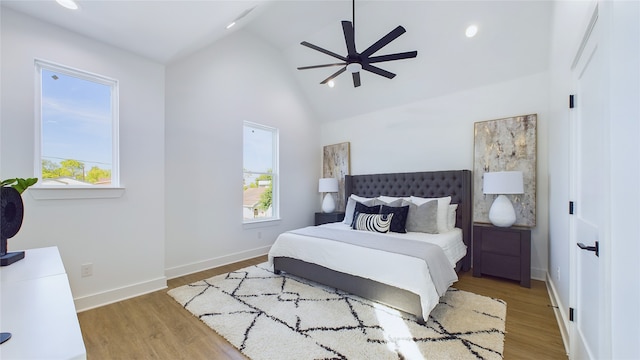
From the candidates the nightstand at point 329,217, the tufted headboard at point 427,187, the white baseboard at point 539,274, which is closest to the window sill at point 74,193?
the nightstand at point 329,217

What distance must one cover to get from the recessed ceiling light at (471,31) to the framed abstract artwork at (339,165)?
2.64 meters

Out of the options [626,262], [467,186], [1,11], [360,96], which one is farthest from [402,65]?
[1,11]

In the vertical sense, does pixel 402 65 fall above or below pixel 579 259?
above

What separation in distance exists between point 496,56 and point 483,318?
3209 mm

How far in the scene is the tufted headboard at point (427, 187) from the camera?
3.71m

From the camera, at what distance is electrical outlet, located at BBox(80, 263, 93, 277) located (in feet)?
8.23

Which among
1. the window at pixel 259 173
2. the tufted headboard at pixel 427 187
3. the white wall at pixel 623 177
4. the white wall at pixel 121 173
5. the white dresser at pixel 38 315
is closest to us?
the white dresser at pixel 38 315

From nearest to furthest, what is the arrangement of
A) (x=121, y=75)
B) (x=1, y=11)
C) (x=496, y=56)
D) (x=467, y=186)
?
(x=1, y=11)
(x=121, y=75)
(x=496, y=56)
(x=467, y=186)

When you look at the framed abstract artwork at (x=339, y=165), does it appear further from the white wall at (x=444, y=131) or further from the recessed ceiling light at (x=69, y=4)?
the recessed ceiling light at (x=69, y=4)

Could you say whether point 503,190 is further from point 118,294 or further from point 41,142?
point 41,142

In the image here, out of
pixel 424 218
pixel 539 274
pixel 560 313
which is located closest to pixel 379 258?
pixel 424 218

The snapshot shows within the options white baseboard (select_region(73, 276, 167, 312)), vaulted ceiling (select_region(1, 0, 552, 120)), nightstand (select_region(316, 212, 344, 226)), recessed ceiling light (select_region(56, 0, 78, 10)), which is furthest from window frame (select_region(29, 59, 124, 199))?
nightstand (select_region(316, 212, 344, 226))

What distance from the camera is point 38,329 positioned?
2.41 feet

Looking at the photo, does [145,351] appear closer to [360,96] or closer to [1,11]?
[1,11]
